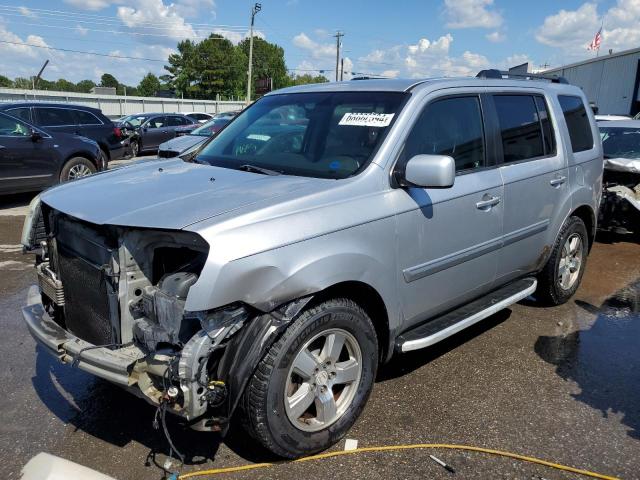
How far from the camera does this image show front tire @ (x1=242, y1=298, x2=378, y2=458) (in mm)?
2531

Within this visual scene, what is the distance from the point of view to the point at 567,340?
439 centimetres

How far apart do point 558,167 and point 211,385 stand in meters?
3.44

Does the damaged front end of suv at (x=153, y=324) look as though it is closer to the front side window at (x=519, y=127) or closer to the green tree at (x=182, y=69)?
the front side window at (x=519, y=127)

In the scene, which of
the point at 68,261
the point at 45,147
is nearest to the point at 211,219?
the point at 68,261

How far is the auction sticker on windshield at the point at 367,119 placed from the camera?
3.27m

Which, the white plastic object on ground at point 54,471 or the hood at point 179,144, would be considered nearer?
the white plastic object on ground at point 54,471

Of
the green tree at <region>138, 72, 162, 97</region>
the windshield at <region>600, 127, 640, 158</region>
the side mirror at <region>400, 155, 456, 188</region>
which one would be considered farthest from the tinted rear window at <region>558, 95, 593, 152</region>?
the green tree at <region>138, 72, 162, 97</region>

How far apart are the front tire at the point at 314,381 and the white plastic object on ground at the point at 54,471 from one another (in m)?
0.71

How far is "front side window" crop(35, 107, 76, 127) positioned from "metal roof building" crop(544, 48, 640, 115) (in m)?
25.3

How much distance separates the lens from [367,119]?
3.35m

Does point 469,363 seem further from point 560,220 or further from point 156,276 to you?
point 156,276

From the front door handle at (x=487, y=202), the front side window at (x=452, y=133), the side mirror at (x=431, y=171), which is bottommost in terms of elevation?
the front door handle at (x=487, y=202)

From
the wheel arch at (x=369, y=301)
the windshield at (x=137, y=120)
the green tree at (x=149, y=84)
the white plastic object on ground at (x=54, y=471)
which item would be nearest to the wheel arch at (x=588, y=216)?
the wheel arch at (x=369, y=301)

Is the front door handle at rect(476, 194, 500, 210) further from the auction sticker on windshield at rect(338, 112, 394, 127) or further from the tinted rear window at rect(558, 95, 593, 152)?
the tinted rear window at rect(558, 95, 593, 152)
